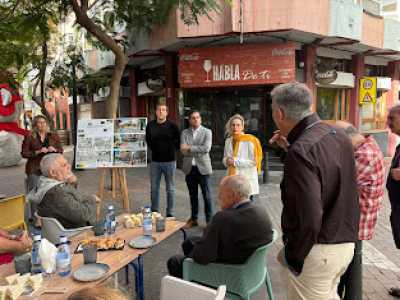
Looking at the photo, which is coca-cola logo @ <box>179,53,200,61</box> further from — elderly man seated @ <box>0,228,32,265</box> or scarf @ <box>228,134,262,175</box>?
elderly man seated @ <box>0,228,32,265</box>

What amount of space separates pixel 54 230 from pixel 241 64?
7234 millimetres

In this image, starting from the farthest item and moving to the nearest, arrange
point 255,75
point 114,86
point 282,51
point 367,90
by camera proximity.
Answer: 1. point 367,90
2. point 255,75
3. point 282,51
4. point 114,86

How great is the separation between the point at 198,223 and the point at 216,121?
5.65m

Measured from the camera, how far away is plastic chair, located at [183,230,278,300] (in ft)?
8.25

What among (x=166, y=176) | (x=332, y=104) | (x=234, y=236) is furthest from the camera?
(x=332, y=104)

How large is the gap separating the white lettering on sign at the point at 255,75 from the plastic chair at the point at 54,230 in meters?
7.03

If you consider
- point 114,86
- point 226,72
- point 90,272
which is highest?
point 226,72

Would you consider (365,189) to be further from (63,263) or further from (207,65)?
(207,65)

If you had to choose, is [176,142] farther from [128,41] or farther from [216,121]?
[128,41]

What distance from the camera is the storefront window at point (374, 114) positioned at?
43.7 ft

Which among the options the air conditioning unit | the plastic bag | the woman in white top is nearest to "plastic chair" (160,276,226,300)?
the plastic bag

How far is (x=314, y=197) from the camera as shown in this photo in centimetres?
183

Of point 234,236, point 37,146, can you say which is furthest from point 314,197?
point 37,146

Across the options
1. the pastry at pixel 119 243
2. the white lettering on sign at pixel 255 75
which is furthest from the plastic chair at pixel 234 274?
the white lettering on sign at pixel 255 75
